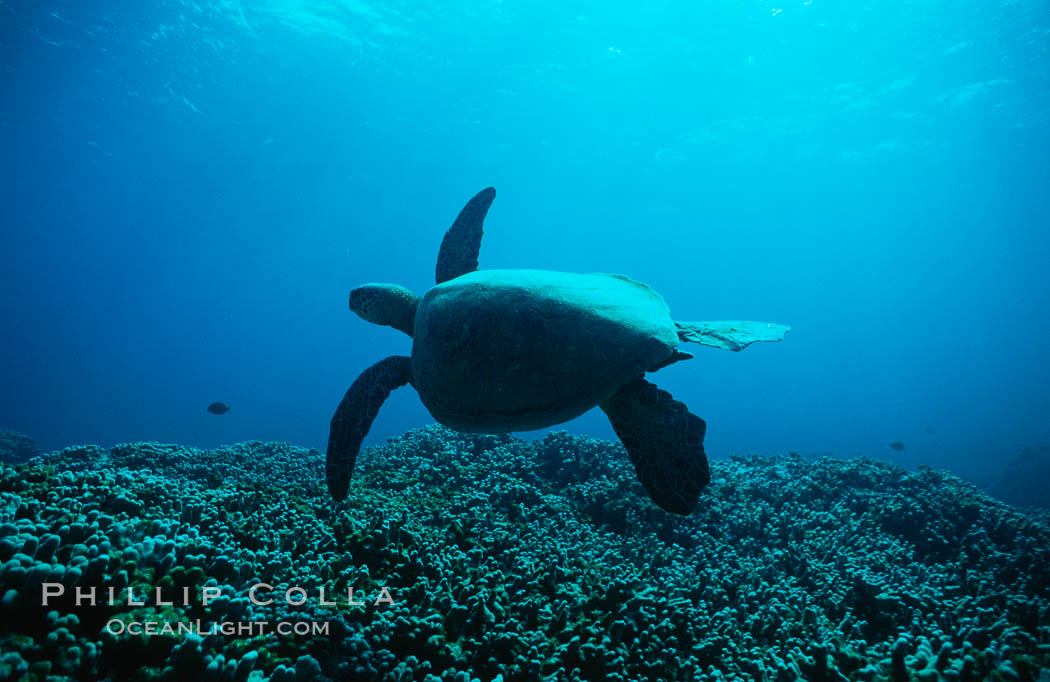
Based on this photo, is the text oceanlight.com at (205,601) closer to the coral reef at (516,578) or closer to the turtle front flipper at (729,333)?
the coral reef at (516,578)

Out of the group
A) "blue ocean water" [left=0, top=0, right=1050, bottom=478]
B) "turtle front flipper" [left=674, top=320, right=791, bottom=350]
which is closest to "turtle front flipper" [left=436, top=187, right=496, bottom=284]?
"turtle front flipper" [left=674, top=320, right=791, bottom=350]

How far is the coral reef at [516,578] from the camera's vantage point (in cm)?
210

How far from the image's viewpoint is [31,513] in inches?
100

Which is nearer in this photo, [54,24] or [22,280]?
[54,24]

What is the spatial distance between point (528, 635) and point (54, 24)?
35552 mm

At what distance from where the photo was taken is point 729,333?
4.23 meters

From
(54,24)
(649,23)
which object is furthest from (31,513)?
(649,23)

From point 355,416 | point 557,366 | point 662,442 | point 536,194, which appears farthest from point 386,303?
point 536,194

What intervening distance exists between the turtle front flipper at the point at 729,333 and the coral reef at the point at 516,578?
219 centimetres

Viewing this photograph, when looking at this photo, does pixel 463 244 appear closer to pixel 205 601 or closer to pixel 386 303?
pixel 386 303

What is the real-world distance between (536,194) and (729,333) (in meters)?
62.1

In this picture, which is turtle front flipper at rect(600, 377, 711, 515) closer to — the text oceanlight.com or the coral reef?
the coral reef

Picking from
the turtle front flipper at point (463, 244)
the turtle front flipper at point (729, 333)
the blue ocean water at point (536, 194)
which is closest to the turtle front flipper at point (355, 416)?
the turtle front flipper at point (463, 244)

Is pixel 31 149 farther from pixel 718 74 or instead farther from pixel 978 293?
pixel 978 293
